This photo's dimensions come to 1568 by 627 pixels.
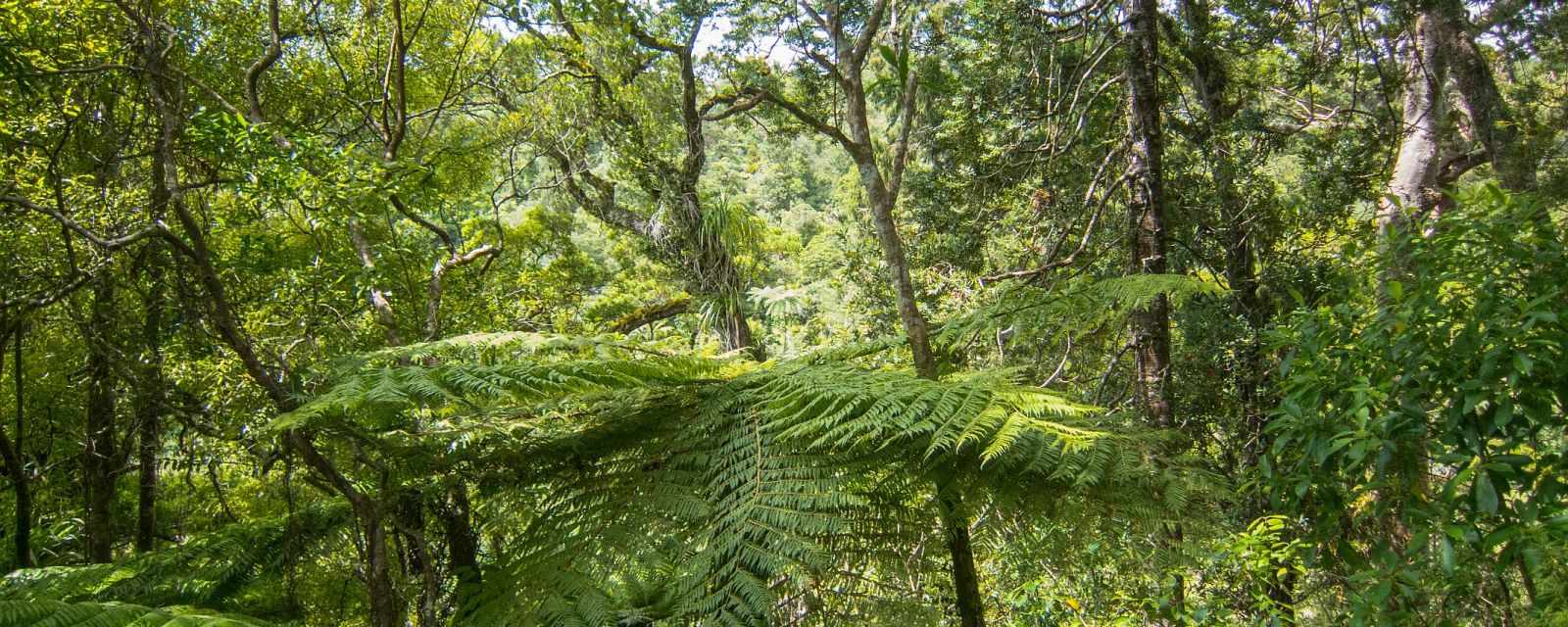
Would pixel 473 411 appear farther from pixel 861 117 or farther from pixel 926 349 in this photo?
pixel 861 117

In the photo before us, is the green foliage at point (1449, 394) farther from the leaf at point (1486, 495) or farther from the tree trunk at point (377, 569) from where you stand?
the tree trunk at point (377, 569)

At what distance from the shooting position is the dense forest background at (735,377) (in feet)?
4.93

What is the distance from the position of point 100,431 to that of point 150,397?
0.58m

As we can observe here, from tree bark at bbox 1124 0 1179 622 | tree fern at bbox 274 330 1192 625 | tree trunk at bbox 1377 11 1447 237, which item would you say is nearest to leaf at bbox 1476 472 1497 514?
tree fern at bbox 274 330 1192 625

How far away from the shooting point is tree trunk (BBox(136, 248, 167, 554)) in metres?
2.26

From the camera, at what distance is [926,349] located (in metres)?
2.25

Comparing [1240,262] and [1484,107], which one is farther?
[1240,262]

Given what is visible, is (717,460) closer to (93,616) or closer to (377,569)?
(377,569)

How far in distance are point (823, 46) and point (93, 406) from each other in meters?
5.58

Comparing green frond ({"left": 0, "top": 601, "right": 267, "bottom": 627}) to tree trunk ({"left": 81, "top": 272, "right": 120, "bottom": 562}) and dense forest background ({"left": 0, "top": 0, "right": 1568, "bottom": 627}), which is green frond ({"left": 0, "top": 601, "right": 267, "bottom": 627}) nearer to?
dense forest background ({"left": 0, "top": 0, "right": 1568, "bottom": 627})

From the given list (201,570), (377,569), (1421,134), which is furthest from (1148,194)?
(201,570)

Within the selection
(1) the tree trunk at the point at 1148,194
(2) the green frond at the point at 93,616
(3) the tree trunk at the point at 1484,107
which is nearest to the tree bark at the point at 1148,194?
(1) the tree trunk at the point at 1148,194

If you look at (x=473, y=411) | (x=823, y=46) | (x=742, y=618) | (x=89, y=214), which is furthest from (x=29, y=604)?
(x=823, y=46)

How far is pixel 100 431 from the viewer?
2510 millimetres
